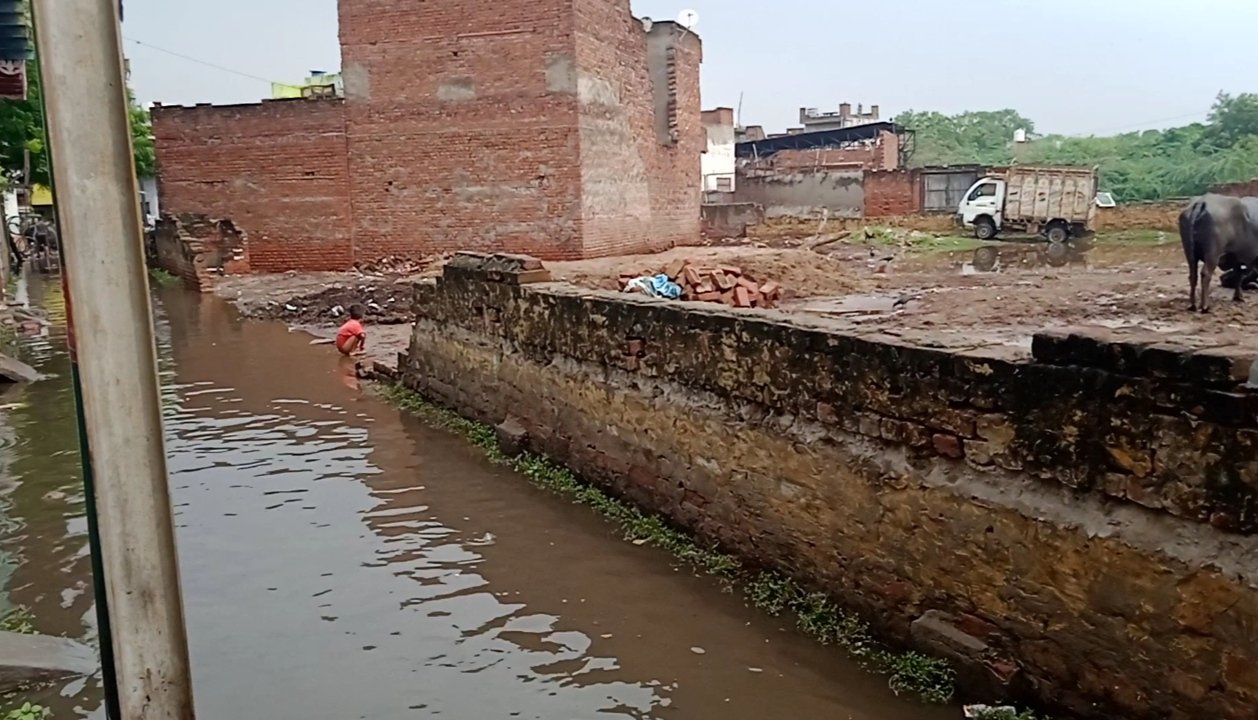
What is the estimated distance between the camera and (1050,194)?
1068 inches

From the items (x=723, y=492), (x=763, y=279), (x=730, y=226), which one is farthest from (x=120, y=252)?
(x=730, y=226)

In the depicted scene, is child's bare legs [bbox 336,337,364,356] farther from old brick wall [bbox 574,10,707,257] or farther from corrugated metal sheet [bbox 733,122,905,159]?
corrugated metal sheet [bbox 733,122,905,159]

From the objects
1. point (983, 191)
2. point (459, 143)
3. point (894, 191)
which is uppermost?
point (459, 143)

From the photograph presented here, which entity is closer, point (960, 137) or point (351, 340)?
point (351, 340)

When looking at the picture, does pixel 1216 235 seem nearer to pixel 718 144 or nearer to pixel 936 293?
pixel 936 293

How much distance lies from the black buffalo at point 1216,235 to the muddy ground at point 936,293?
0.43 meters

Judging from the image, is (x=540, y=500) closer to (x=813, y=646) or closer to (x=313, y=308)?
(x=813, y=646)

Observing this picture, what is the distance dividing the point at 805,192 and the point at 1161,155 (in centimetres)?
1620

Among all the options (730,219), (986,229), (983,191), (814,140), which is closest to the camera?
(986,229)

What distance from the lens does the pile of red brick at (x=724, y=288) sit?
1116cm

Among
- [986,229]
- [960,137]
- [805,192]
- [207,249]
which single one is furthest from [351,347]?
[960,137]

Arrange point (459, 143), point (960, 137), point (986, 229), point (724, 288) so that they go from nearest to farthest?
point (724, 288) < point (459, 143) < point (986, 229) < point (960, 137)

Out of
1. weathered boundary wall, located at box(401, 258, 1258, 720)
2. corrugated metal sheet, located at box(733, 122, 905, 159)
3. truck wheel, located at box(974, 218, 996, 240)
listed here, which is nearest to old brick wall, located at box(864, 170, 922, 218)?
truck wheel, located at box(974, 218, 996, 240)

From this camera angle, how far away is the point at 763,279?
534 inches
